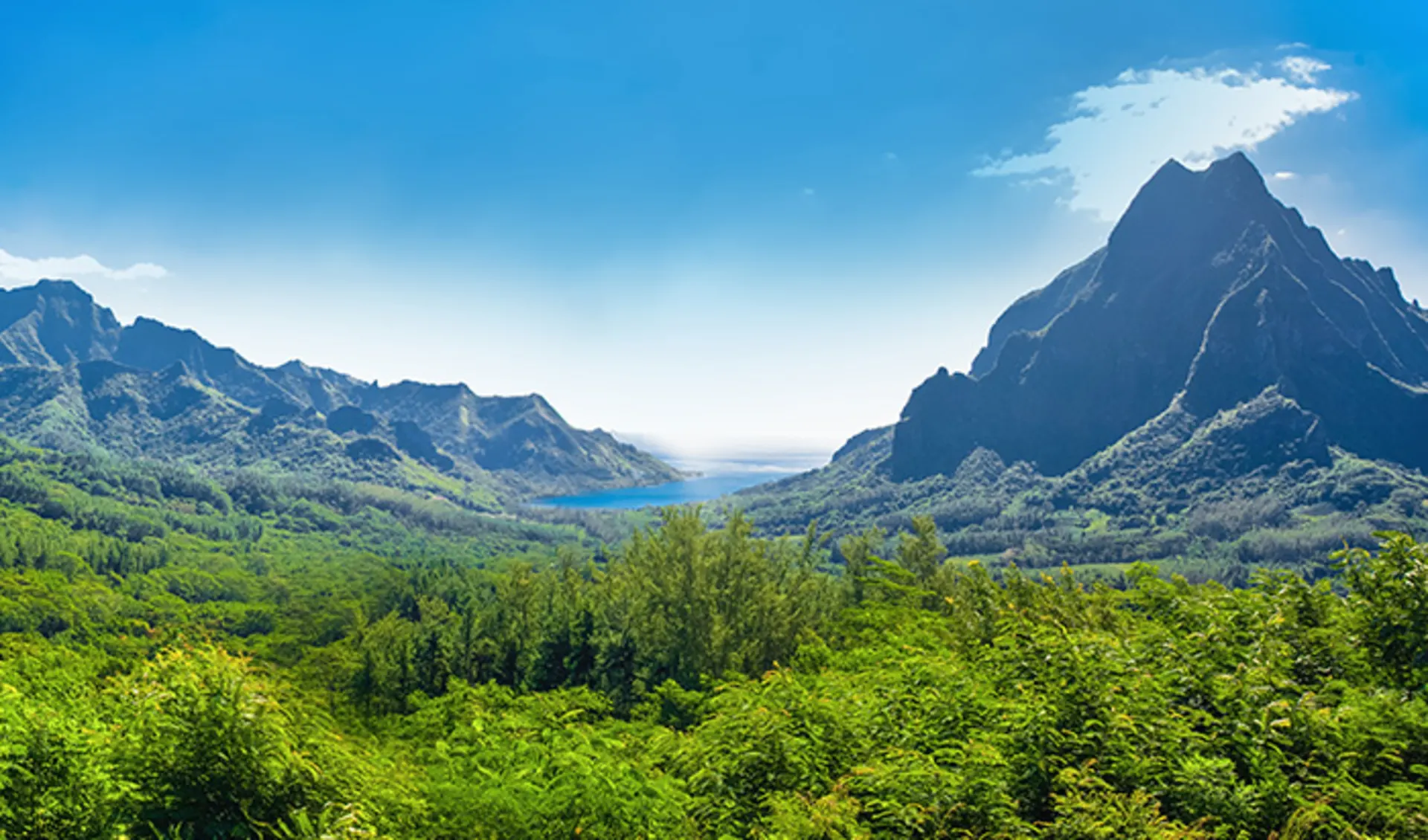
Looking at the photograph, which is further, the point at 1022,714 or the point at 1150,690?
the point at 1150,690

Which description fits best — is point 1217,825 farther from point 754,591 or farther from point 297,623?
point 297,623

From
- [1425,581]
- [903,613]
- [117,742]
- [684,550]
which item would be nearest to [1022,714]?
[1425,581]

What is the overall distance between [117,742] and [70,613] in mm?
153197

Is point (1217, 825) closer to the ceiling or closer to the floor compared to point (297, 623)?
closer to the ceiling

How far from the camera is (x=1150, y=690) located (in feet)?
31.9

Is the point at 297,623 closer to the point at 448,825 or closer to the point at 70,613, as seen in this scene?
the point at 70,613

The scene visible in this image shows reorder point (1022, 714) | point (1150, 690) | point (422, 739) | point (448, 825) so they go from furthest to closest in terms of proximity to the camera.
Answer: point (422, 739) → point (1150, 690) → point (1022, 714) → point (448, 825)

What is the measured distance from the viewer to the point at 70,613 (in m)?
115

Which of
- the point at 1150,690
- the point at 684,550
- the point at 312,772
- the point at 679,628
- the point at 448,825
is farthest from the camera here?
the point at 684,550

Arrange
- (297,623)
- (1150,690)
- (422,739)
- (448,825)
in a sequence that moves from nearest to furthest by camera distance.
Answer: (448,825) < (1150,690) < (422,739) < (297,623)

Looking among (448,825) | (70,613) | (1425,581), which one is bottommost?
(70,613)

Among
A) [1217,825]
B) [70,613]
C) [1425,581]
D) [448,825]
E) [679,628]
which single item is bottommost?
[70,613]

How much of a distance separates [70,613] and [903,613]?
147 metres

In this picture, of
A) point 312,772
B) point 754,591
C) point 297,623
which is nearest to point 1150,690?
point 312,772
